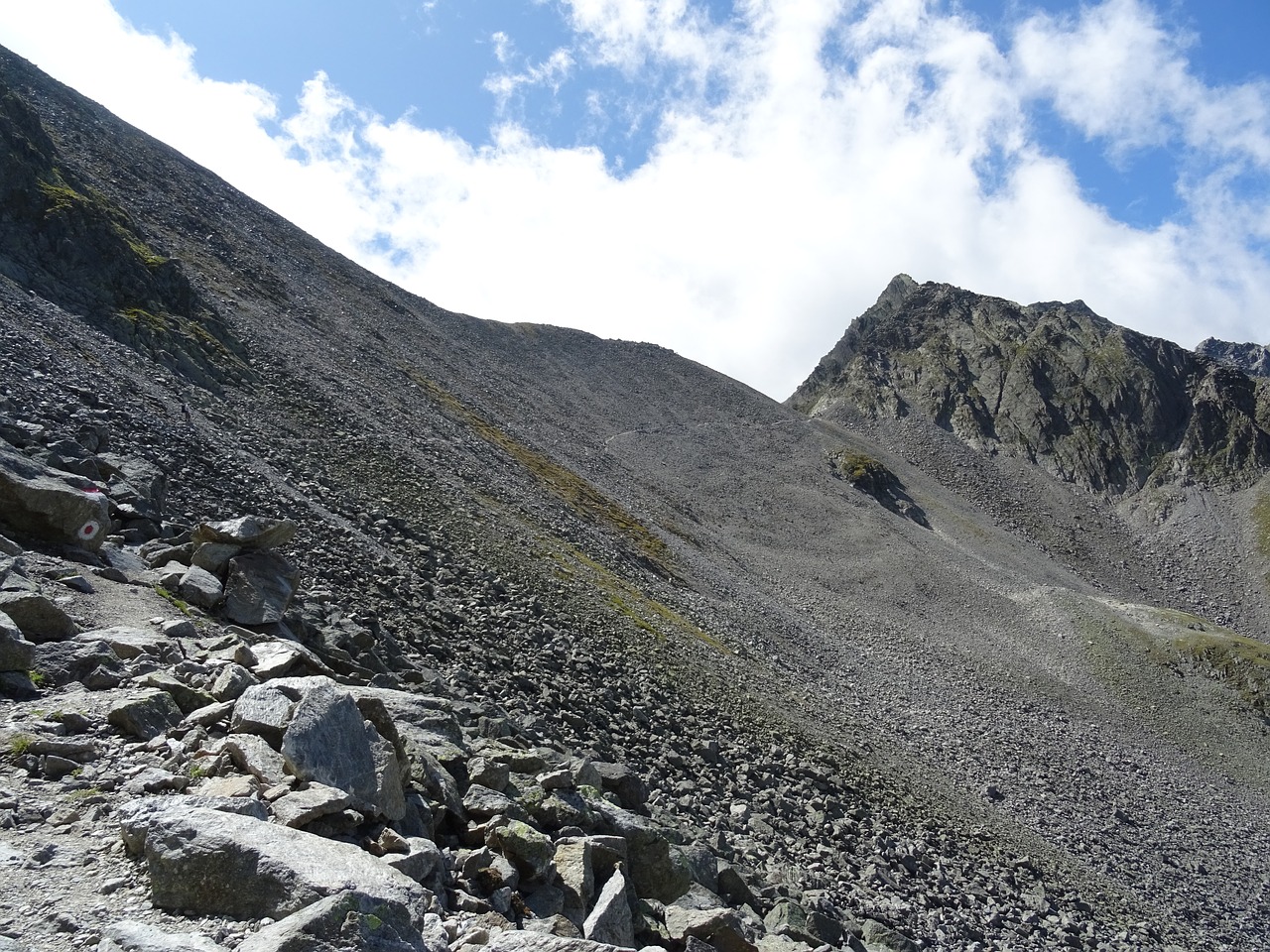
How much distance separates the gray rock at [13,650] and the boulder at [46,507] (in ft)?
14.5

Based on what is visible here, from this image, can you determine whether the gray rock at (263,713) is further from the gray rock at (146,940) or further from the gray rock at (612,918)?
the gray rock at (612,918)

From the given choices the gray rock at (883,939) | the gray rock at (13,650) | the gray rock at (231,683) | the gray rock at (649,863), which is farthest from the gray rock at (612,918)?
the gray rock at (883,939)

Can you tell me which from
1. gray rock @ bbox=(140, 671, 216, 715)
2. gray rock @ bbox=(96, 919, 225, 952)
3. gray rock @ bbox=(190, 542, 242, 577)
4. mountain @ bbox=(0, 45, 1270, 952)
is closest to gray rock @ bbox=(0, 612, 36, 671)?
mountain @ bbox=(0, 45, 1270, 952)

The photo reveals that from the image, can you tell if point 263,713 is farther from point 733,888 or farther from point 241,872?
point 733,888

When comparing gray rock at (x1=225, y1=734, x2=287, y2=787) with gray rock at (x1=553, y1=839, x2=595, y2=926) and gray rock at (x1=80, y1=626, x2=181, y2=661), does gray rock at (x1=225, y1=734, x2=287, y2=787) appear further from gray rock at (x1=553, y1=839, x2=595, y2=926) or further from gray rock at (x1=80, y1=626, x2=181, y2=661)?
gray rock at (x1=553, y1=839, x2=595, y2=926)

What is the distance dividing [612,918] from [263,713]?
4.64m

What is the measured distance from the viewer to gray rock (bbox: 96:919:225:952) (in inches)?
235

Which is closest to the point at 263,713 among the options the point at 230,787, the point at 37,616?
the point at 230,787

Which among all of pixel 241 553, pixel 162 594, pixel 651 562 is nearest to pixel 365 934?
pixel 162 594

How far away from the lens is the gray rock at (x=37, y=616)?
10180 mm

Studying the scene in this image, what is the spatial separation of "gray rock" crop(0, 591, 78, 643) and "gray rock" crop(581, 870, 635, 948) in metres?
7.59

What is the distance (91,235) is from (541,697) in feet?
101

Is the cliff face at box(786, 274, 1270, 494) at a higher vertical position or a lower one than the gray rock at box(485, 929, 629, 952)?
higher

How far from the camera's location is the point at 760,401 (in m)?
108
